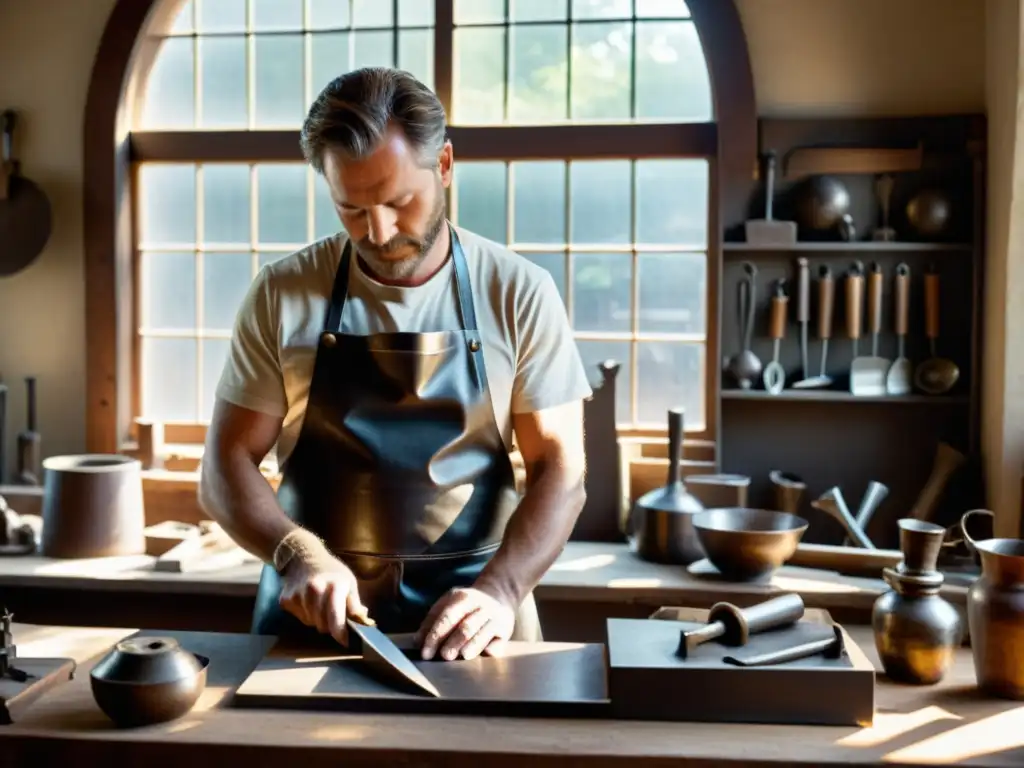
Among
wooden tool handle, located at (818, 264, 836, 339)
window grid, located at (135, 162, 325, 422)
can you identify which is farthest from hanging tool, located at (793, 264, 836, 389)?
window grid, located at (135, 162, 325, 422)

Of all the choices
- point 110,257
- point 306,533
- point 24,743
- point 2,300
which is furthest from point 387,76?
point 2,300

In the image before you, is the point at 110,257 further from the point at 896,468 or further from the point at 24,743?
the point at 896,468

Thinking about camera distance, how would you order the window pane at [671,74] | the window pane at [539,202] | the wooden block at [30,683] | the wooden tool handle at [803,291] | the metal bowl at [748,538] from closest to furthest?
the wooden block at [30,683] → the metal bowl at [748,538] → the wooden tool handle at [803,291] → the window pane at [671,74] → the window pane at [539,202]

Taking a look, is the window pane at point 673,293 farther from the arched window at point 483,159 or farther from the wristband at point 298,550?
the wristband at point 298,550

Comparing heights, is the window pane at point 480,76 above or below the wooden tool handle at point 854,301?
above

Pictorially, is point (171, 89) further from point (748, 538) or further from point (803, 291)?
point (748, 538)

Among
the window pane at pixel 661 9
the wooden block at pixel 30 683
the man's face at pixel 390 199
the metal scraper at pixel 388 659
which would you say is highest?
the window pane at pixel 661 9

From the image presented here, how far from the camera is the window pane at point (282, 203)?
4.07m

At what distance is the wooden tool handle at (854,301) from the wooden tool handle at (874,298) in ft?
0.13

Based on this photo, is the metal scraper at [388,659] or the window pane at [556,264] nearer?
the metal scraper at [388,659]

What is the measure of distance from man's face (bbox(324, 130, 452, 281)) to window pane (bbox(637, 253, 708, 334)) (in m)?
1.68

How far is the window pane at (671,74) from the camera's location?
12.5 feet

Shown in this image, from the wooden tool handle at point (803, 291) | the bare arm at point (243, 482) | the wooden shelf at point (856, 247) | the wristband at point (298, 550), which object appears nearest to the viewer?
the wristband at point (298, 550)

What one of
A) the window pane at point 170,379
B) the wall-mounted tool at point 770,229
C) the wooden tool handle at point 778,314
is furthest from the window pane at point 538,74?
the window pane at point 170,379
